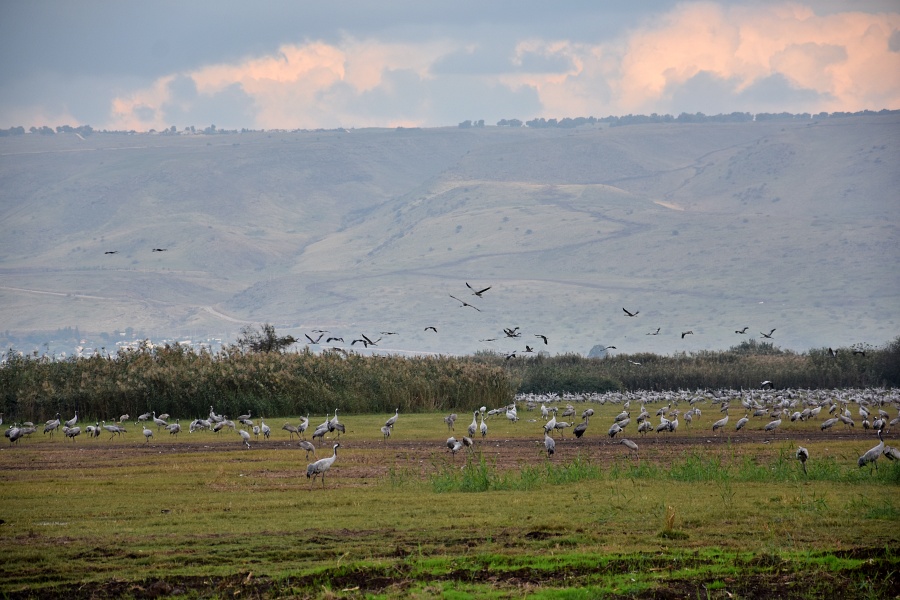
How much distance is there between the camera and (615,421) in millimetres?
36156

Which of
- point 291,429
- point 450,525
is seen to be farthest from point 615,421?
point 450,525

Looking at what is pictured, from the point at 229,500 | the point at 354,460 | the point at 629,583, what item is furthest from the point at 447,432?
the point at 629,583

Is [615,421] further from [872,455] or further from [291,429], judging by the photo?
[872,455]

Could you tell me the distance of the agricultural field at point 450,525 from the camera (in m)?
13.4

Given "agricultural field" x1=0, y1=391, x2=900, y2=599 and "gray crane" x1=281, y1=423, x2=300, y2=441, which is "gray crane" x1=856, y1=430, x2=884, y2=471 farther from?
"gray crane" x1=281, y1=423, x2=300, y2=441

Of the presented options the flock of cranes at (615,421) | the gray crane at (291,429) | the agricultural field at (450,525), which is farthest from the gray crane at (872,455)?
the gray crane at (291,429)

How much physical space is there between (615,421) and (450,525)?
64.9 feet

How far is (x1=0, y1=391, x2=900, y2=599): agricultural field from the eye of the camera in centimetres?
1338

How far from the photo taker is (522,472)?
22188 millimetres

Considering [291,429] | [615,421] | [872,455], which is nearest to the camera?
[872,455]

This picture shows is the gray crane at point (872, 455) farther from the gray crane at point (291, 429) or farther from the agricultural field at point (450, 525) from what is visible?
the gray crane at point (291, 429)

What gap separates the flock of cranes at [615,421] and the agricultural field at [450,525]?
25.2 inches

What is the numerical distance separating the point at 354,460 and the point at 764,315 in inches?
6739

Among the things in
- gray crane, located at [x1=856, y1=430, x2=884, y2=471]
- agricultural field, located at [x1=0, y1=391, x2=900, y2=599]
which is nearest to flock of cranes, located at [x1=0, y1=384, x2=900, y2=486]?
gray crane, located at [x1=856, y1=430, x2=884, y2=471]
